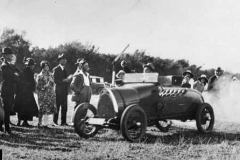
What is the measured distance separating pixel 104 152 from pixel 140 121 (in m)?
1.51

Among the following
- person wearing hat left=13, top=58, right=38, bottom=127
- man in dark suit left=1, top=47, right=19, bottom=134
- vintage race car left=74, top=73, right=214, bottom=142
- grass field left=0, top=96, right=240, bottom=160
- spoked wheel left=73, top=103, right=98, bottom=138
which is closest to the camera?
grass field left=0, top=96, right=240, bottom=160

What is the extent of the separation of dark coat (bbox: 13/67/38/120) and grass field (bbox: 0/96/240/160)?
659 millimetres

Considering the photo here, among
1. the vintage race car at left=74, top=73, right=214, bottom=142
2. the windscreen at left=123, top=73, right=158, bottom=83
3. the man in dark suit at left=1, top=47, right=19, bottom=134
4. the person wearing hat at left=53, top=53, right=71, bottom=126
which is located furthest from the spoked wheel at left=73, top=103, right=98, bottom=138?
the person wearing hat at left=53, top=53, right=71, bottom=126

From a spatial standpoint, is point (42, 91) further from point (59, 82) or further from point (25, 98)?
point (59, 82)

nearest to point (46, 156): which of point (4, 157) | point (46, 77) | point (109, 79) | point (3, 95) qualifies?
point (4, 157)

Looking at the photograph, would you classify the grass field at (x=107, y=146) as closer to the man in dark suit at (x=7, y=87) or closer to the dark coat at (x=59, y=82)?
the man in dark suit at (x=7, y=87)

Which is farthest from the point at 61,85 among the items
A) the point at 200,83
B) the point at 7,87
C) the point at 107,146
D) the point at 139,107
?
the point at 200,83

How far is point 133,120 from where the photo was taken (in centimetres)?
651

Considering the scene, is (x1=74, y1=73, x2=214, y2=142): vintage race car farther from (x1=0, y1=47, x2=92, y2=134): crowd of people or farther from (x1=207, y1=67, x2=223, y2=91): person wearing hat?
(x1=207, y1=67, x2=223, y2=91): person wearing hat

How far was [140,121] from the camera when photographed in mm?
6582

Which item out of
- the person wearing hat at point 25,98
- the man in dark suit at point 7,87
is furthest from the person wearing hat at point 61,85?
the man in dark suit at point 7,87

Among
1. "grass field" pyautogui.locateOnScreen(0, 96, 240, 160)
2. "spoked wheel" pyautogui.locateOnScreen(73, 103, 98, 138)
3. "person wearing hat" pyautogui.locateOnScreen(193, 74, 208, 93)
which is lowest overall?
"grass field" pyautogui.locateOnScreen(0, 96, 240, 160)

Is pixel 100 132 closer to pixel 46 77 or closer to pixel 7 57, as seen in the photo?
pixel 46 77

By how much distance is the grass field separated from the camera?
204 inches
